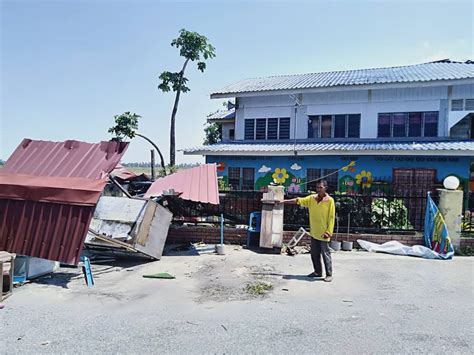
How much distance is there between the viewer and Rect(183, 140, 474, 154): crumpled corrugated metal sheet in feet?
44.8

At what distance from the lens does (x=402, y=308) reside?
4.97 metres

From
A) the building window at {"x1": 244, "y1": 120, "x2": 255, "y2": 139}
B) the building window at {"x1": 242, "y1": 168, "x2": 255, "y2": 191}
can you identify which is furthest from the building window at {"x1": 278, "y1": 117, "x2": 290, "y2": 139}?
the building window at {"x1": 242, "y1": 168, "x2": 255, "y2": 191}

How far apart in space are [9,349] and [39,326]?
1.78 ft

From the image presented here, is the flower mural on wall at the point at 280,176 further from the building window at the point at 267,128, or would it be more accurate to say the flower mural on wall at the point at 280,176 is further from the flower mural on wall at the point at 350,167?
the flower mural on wall at the point at 350,167

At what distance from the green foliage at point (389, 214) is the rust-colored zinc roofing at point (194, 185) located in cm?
417

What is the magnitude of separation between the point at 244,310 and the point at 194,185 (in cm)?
400

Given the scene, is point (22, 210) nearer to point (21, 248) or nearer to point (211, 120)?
point (21, 248)

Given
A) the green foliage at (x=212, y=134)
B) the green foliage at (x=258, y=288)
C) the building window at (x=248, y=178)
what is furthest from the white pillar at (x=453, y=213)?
the green foliage at (x=212, y=134)

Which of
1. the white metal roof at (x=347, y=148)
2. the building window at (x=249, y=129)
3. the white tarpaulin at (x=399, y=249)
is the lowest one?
the white tarpaulin at (x=399, y=249)

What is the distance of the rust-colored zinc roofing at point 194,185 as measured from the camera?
7.80 meters

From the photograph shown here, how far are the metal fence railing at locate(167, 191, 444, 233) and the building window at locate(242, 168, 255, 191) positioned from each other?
294 inches

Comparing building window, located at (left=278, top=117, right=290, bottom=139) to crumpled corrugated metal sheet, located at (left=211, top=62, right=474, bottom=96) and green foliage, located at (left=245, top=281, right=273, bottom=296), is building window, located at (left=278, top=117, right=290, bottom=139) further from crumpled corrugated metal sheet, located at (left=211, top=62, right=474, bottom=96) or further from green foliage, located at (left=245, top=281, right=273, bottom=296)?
green foliage, located at (left=245, top=281, right=273, bottom=296)

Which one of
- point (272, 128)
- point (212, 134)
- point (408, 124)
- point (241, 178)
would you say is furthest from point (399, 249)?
point (212, 134)

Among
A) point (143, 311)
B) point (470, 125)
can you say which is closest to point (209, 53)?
point (470, 125)
